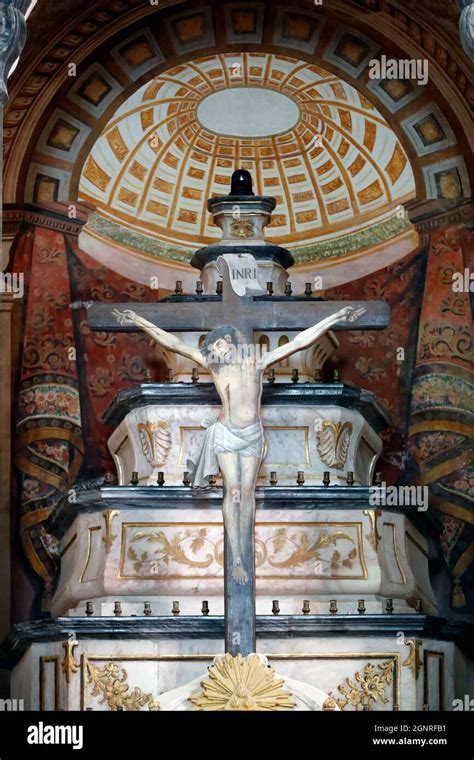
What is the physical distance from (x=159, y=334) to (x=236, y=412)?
3.00 feet

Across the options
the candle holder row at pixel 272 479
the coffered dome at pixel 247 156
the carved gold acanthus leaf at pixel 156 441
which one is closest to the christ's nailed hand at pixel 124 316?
the candle holder row at pixel 272 479

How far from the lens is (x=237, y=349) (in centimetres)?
1384

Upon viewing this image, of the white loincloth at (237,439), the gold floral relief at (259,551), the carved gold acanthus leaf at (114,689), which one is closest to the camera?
the white loincloth at (237,439)

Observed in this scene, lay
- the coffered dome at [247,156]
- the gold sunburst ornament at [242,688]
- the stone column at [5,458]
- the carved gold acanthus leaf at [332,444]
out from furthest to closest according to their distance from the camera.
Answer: the coffered dome at [247,156], the stone column at [5,458], the carved gold acanthus leaf at [332,444], the gold sunburst ornament at [242,688]

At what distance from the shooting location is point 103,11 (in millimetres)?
16594

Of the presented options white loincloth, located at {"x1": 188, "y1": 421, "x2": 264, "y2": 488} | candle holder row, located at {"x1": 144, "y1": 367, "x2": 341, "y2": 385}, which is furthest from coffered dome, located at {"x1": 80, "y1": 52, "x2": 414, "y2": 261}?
white loincloth, located at {"x1": 188, "y1": 421, "x2": 264, "y2": 488}

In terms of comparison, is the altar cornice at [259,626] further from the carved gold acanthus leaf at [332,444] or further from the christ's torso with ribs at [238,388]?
the carved gold acanthus leaf at [332,444]

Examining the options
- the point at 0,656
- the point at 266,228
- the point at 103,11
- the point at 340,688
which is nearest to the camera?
the point at 340,688

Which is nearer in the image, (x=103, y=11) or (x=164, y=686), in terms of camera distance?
(x=164, y=686)

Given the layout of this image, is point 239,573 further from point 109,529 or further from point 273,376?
point 273,376

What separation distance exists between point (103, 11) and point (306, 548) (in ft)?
17.4

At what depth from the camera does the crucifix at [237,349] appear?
13.3 meters
